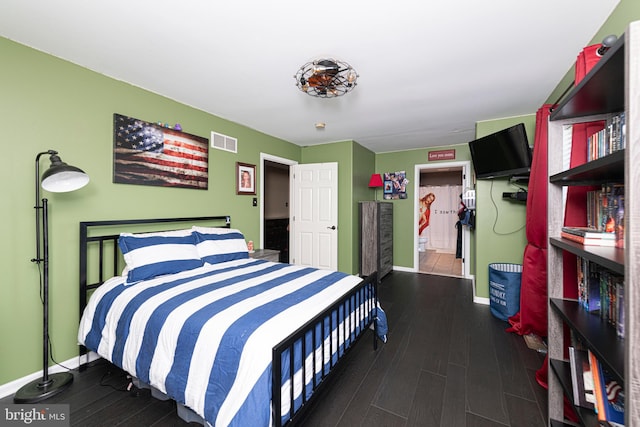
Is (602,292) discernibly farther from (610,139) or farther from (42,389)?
(42,389)

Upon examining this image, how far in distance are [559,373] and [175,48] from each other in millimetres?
3124

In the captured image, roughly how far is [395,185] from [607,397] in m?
4.46

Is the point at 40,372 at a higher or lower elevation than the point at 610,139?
lower

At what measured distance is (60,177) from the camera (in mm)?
1757

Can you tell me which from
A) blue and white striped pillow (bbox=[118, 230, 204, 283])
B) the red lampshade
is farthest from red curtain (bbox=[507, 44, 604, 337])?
blue and white striped pillow (bbox=[118, 230, 204, 283])

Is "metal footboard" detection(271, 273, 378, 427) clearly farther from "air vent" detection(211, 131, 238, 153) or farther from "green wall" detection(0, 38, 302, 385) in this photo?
"air vent" detection(211, 131, 238, 153)

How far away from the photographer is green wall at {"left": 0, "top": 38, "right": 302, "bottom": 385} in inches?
70.6

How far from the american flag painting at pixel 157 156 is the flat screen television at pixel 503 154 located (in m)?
3.42

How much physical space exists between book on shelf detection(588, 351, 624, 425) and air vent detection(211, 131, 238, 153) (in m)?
3.63

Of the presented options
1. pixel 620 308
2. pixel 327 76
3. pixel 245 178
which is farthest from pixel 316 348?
pixel 245 178

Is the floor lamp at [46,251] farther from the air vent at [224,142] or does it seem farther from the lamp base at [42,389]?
the air vent at [224,142]

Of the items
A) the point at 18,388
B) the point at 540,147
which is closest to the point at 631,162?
the point at 540,147

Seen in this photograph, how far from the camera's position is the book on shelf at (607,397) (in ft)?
3.25

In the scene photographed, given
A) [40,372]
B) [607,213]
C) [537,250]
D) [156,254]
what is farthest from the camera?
[537,250]
